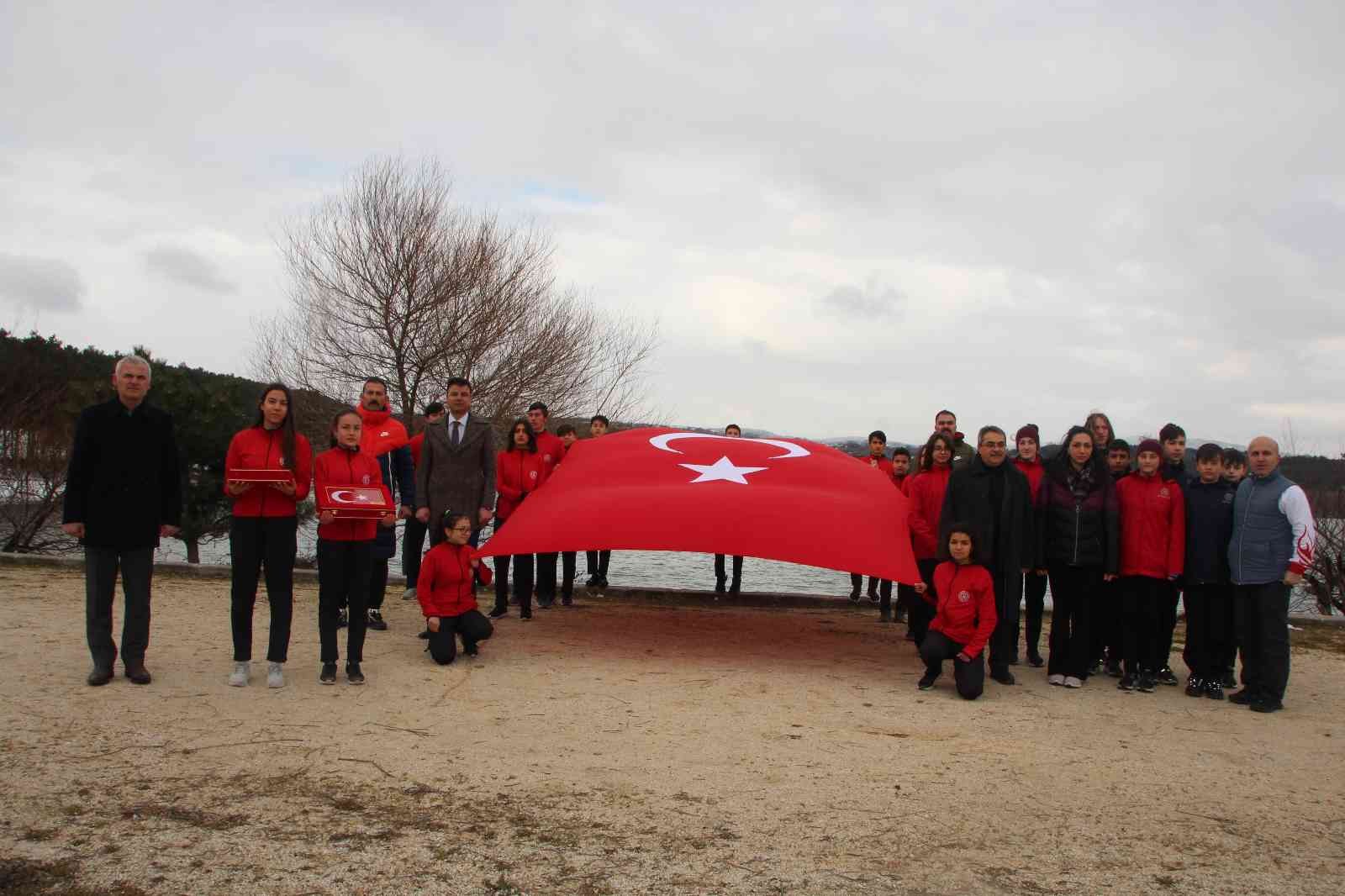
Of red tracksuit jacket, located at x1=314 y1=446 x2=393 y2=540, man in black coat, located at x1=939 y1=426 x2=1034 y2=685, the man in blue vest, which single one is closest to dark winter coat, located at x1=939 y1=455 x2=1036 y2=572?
man in black coat, located at x1=939 y1=426 x2=1034 y2=685

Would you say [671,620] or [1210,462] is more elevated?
[1210,462]

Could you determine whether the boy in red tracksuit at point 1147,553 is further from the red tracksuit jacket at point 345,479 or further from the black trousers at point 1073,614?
the red tracksuit jacket at point 345,479

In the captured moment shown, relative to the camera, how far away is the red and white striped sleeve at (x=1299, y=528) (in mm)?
5559

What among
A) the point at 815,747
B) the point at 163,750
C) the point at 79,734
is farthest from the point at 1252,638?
the point at 79,734

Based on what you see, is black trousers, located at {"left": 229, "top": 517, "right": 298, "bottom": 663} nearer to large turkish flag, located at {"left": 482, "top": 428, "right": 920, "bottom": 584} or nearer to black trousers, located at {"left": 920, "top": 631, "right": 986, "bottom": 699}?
large turkish flag, located at {"left": 482, "top": 428, "right": 920, "bottom": 584}

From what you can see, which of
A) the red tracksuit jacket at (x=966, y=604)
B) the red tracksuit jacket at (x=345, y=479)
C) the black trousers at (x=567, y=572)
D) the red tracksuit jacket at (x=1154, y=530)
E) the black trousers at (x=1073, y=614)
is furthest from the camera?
Answer: the black trousers at (x=567, y=572)

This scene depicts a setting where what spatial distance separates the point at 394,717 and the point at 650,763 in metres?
1.35

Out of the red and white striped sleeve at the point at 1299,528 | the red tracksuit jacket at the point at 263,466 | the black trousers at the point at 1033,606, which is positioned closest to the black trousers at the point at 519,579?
the red tracksuit jacket at the point at 263,466

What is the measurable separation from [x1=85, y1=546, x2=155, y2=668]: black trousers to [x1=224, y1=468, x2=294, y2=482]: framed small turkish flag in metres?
0.61

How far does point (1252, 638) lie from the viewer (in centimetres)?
582

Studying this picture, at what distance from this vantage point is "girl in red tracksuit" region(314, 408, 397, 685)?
5375mm

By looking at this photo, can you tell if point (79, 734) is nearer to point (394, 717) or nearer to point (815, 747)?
point (394, 717)

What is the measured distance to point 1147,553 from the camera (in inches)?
240

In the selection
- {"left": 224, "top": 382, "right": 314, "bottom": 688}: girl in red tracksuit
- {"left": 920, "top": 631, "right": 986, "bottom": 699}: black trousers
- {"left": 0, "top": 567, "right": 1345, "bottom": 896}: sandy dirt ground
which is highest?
{"left": 224, "top": 382, "right": 314, "bottom": 688}: girl in red tracksuit
